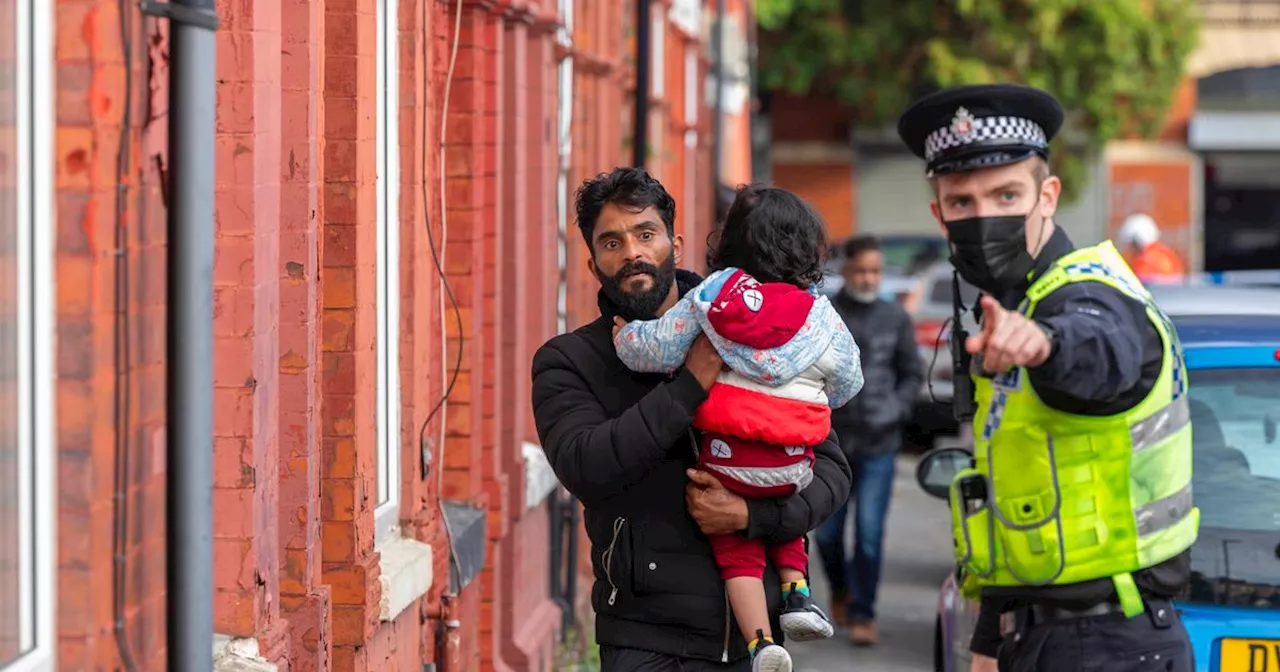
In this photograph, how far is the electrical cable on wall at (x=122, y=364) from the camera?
3.75 metres

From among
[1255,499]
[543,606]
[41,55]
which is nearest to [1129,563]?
[1255,499]

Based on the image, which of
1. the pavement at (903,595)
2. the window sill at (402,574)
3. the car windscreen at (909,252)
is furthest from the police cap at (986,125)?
the car windscreen at (909,252)

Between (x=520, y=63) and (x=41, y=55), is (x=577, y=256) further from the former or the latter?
(x=41, y=55)

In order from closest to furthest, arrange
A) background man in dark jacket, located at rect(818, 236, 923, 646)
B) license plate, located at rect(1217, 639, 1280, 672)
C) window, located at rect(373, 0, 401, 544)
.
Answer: license plate, located at rect(1217, 639, 1280, 672)
window, located at rect(373, 0, 401, 544)
background man in dark jacket, located at rect(818, 236, 923, 646)

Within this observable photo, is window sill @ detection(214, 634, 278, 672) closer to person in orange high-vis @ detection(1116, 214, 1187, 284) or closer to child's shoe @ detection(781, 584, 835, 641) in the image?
child's shoe @ detection(781, 584, 835, 641)

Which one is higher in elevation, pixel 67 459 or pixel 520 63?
pixel 520 63

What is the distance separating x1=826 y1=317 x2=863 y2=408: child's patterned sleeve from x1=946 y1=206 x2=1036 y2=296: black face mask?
1.08ft

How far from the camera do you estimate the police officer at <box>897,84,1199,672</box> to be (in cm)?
412

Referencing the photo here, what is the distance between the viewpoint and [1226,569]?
17.1ft

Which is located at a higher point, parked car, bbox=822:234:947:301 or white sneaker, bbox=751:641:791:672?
parked car, bbox=822:234:947:301

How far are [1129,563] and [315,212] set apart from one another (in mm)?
2093

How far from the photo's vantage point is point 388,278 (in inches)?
248

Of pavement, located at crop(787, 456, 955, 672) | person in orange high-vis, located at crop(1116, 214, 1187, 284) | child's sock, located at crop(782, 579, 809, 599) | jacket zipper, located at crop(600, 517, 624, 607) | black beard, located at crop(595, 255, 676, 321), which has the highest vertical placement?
person in orange high-vis, located at crop(1116, 214, 1187, 284)

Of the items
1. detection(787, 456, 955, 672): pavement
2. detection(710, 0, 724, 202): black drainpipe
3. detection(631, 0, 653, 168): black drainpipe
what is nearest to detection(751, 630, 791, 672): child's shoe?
detection(787, 456, 955, 672): pavement
